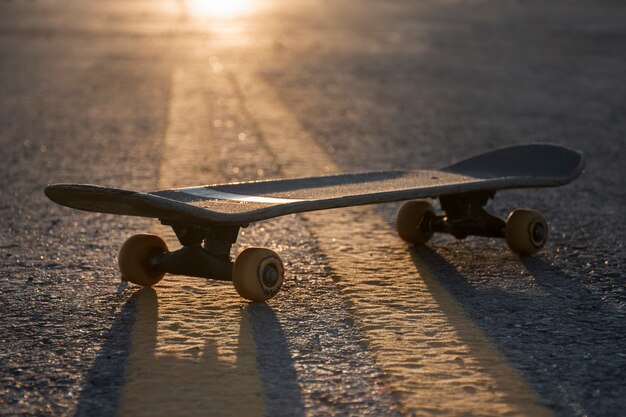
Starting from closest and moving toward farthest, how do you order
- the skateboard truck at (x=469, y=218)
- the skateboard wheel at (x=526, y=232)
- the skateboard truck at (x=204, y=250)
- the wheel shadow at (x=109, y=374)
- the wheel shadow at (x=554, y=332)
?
1. the wheel shadow at (x=109, y=374)
2. the wheel shadow at (x=554, y=332)
3. the skateboard truck at (x=204, y=250)
4. the skateboard wheel at (x=526, y=232)
5. the skateboard truck at (x=469, y=218)

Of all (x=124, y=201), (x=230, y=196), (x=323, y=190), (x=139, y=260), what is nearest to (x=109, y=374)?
(x=124, y=201)

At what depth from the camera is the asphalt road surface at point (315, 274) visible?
11.5 ft

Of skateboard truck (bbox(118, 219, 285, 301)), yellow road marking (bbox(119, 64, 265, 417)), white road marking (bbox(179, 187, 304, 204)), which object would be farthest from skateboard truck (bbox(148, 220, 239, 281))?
white road marking (bbox(179, 187, 304, 204))

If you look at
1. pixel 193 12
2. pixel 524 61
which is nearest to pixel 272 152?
pixel 524 61

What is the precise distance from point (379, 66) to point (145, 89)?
4.86m

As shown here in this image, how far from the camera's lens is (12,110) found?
12.7 m

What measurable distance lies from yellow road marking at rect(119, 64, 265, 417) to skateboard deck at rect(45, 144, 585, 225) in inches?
13.0

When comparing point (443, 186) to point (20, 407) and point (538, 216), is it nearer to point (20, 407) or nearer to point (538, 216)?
point (538, 216)

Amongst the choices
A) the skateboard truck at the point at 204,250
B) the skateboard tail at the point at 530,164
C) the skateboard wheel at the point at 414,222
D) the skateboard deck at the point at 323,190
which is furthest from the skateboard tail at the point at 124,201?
the skateboard tail at the point at 530,164

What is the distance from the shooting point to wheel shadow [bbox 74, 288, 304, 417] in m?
3.35

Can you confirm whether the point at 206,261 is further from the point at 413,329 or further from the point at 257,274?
the point at 413,329

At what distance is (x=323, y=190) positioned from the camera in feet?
17.0

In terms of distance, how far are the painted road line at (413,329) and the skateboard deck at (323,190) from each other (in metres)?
0.33

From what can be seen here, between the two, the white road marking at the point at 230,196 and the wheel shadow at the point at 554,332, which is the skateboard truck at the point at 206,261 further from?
the wheel shadow at the point at 554,332
